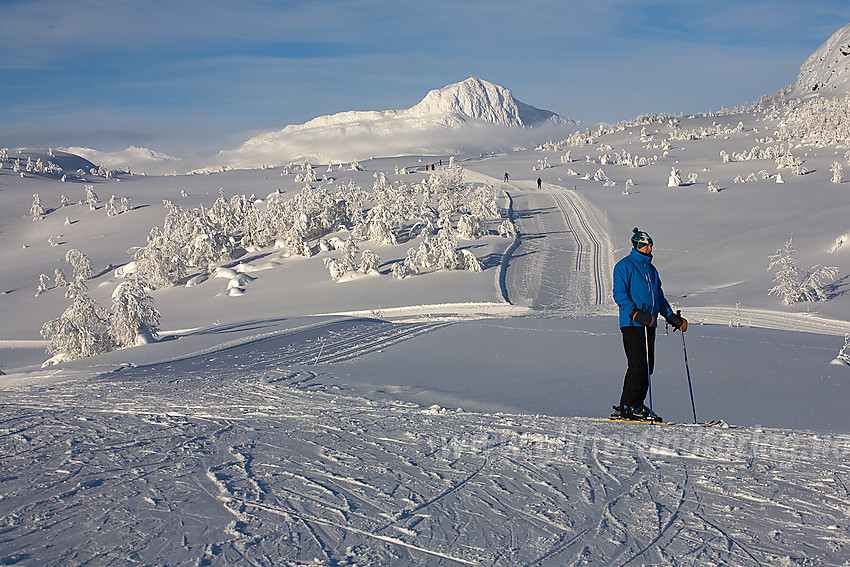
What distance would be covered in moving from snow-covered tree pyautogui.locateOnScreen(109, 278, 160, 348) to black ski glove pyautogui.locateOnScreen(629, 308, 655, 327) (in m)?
13.9

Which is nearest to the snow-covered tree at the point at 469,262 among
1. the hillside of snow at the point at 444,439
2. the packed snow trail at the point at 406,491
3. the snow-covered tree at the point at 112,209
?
the hillside of snow at the point at 444,439

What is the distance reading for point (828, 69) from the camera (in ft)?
404

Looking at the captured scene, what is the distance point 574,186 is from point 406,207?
20.1m

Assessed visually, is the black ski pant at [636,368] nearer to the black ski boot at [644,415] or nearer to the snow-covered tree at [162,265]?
the black ski boot at [644,415]

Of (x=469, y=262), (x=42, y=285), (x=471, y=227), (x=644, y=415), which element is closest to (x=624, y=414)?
(x=644, y=415)

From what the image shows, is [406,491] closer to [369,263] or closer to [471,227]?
[369,263]

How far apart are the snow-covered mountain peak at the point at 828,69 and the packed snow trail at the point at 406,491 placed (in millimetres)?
123585

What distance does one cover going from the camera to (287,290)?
26.0 meters

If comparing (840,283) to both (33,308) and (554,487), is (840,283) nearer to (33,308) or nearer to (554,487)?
(554,487)

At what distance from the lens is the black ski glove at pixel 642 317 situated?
5559 millimetres

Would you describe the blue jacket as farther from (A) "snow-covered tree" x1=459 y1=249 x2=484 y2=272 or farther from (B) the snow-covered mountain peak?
(B) the snow-covered mountain peak

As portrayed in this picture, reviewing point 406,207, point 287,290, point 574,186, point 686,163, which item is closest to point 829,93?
point 686,163

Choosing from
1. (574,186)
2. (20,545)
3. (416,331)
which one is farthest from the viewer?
(574,186)

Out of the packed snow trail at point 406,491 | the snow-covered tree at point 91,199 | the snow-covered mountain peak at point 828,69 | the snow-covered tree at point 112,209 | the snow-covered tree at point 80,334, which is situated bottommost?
the snow-covered tree at point 80,334
